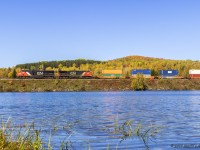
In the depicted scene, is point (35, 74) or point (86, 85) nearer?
point (86, 85)

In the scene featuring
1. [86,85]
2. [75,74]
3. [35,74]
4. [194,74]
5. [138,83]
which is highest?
[35,74]

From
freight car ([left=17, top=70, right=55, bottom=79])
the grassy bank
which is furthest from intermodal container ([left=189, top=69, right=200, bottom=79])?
freight car ([left=17, top=70, right=55, bottom=79])

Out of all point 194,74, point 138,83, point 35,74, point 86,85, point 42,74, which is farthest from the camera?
point 194,74

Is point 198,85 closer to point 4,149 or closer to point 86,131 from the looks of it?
point 86,131

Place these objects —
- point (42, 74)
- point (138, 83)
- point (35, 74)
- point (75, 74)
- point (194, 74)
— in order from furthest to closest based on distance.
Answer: point (194, 74)
point (75, 74)
point (42, 74)
point (35, 74)
point (138, 83)

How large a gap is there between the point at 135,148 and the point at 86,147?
2641mm

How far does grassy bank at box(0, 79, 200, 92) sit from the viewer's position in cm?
16450

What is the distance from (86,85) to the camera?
171m

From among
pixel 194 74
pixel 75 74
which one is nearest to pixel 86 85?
pixel 75 74

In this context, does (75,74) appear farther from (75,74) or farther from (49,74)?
(49,74)

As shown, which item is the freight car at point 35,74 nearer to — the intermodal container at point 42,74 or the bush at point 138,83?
the intermodal container at point 42,74

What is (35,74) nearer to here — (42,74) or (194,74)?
(42,74)

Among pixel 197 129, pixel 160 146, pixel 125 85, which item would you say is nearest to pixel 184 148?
pixel 160 146

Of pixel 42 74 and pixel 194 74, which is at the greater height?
pixel 42 74
